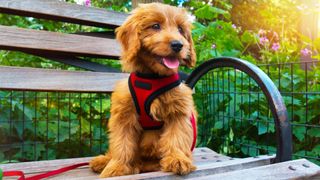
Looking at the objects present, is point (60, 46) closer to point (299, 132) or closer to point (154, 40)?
point (154, 40)

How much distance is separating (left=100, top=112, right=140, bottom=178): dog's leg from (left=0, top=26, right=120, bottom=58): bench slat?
28.1 inches

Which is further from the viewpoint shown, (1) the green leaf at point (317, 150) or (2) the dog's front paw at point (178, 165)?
(1) the green leaf at point (317, 150)

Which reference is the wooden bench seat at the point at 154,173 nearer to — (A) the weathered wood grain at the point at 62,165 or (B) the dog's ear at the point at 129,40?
(A) the weathered wood grain at the point at 62,165

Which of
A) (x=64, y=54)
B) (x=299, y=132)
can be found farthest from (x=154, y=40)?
(x=299, y=132)

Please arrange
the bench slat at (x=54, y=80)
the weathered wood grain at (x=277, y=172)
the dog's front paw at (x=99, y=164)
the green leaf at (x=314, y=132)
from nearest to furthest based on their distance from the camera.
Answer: the weathered wood grain at (x=277, y=172) < the dog's front paw at (x=99, y=164) < the bench slat at (x=54, y=80) < the green leaf at (x=314, y=132)

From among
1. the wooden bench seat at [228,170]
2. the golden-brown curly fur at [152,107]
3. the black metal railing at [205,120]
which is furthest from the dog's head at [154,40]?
the black metal railing at [205,120]

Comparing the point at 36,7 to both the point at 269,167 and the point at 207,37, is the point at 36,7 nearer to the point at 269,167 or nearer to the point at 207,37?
the point at 269,167

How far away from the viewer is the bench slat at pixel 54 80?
185 centimetres

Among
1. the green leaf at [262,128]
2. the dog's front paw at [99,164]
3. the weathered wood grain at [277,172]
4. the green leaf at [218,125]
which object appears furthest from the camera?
the green leaf at [218,125]

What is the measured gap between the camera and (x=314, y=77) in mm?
2854

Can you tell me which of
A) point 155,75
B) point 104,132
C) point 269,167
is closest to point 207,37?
point 104,132

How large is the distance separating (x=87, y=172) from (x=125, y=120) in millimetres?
307

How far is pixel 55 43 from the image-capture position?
2016 mm

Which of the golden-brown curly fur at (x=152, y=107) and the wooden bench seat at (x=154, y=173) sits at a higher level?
the golden-brown curly fur at (x=152, y=107)
